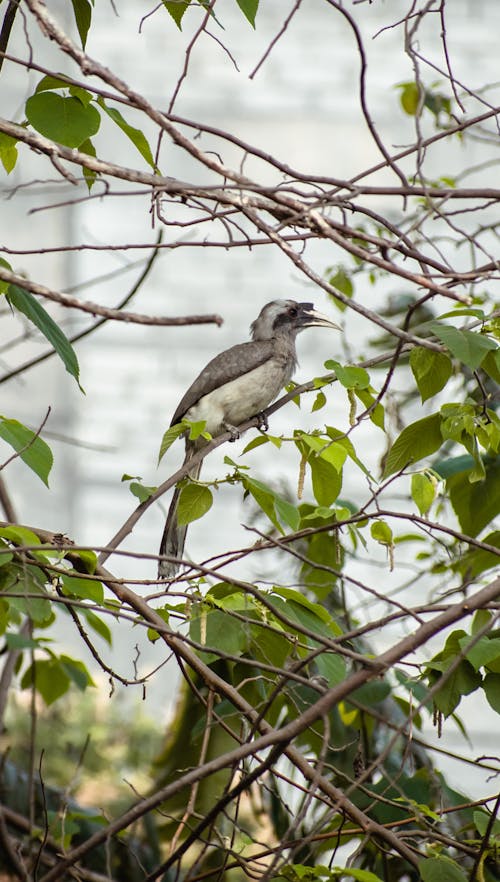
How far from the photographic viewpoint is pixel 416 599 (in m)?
5.68

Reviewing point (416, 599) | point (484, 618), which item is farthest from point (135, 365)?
point (484, 618)

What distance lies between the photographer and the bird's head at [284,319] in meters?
3.02

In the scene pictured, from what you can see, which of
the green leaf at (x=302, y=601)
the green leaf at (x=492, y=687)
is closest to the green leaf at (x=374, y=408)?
the green leaf at (x=302, y=601)

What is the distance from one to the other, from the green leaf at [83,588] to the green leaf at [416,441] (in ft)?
1.54

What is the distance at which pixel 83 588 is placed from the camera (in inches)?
49.2

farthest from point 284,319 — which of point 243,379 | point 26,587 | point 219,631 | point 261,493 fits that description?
point 26,587

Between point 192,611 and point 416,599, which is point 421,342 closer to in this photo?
point 192,611

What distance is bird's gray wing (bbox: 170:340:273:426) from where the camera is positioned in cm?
276

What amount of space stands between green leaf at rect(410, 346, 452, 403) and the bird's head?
1.56m

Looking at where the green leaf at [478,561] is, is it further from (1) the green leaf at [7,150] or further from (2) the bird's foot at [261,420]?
(1) the green leaf at [7,150]

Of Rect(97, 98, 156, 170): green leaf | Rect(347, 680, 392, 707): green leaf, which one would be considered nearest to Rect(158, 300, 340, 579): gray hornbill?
Rect(347, 680, 392, 707): green leaf

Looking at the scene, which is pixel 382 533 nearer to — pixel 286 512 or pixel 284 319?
pixel 286 512

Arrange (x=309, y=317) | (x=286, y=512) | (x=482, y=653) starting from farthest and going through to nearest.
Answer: (x=309, y=317) < (x=286, y=512) < (x=482, y=653)

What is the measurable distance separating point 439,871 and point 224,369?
1752mm
